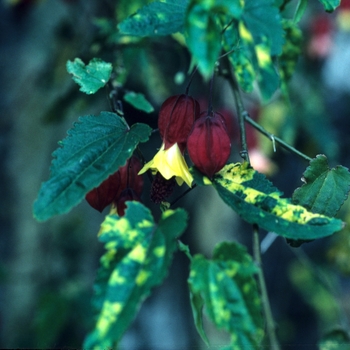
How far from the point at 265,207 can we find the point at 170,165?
0.12m

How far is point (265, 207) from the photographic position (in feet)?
1.53

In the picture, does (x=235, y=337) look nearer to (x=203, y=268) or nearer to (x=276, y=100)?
(x=203, y=268)

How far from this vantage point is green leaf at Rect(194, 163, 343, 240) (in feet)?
1.44

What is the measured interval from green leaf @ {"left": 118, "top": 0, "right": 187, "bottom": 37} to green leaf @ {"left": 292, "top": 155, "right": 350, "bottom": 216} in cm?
22

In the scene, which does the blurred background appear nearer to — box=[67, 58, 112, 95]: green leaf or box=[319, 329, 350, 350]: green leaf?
box=[319, 329, 350, 350]: green leaf

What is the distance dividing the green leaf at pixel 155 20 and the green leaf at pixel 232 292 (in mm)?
236

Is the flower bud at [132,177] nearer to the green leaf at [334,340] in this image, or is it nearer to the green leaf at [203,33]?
the green leaf at [203,33]

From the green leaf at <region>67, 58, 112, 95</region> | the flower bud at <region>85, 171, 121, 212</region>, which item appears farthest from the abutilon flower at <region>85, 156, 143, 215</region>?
the green leaf at <region>67, 58, 112, 95</region>

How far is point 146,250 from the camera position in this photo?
421 mm

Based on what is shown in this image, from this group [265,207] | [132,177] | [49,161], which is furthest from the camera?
[49,161]

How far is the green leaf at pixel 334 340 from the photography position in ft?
2.60

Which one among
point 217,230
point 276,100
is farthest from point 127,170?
point 217,230

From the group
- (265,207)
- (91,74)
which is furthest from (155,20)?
(265,207)

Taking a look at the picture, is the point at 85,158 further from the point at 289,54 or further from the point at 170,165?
the point at 289,54
